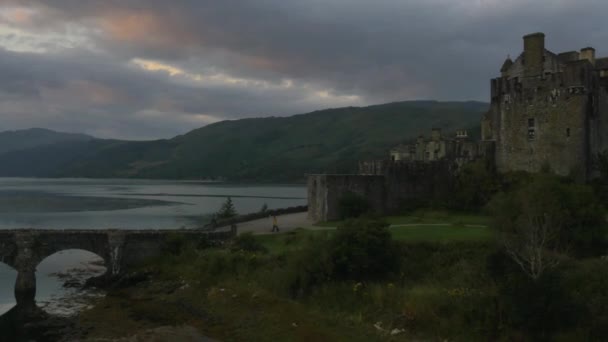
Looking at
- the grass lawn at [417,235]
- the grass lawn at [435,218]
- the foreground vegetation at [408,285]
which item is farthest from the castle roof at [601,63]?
the foreground vegetation at [408,285]

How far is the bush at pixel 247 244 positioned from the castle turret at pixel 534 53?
923 inches

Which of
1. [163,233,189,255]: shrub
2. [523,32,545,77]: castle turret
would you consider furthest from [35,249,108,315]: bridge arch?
[523,32,545,77]: castle turret

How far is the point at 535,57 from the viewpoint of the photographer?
42156 millimetres

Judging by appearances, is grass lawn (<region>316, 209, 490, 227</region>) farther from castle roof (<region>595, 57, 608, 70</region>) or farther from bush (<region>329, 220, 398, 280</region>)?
castle roof (<region>595, 57, 608, 70</region>)

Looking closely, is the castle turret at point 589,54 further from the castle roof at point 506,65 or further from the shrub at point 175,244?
the shrub at point 175,244

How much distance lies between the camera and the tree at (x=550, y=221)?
2548 centimetres

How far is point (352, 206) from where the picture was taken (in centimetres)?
4381

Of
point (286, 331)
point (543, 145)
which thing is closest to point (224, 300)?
point (286, 331)

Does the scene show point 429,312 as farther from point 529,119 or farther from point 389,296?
point 529,119

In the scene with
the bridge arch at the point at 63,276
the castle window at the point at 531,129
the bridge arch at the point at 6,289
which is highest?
the castle window at the point at 531,129

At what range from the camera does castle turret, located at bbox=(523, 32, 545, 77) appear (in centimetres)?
4178

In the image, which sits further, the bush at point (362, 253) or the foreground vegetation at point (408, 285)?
the bush at point (362, 253)

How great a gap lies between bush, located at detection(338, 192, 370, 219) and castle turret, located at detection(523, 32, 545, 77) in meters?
15.4

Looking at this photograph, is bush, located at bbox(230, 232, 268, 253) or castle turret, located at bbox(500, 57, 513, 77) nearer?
bush, located at bbox(230, 232, 268, 253)
